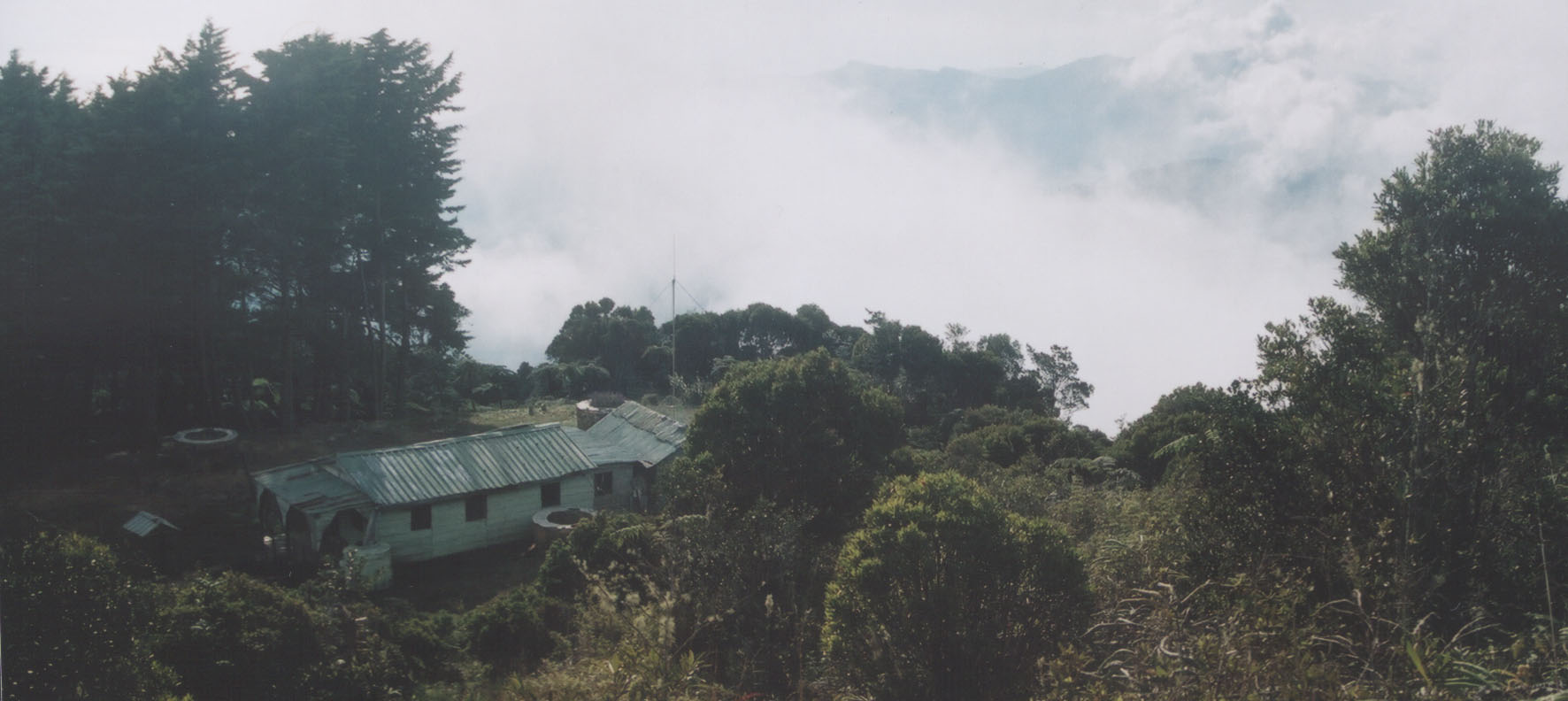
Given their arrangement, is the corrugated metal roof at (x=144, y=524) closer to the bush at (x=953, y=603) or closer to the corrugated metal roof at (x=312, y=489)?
the corrugated metal roof at (x=312, y=489)

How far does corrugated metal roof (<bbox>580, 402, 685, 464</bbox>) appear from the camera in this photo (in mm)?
22844

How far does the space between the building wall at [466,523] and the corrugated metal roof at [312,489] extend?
80cm

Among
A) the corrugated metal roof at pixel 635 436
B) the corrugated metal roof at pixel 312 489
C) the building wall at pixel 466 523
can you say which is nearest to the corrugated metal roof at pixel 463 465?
the corrugated metal roof at pixel 312 489

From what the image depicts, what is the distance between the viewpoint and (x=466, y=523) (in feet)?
62.4

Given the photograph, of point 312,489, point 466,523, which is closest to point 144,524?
point 312,489

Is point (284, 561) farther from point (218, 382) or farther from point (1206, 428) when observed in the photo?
point (1206, 428)

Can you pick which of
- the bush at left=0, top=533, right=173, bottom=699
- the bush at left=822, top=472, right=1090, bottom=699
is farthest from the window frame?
the bush at left=822, top=472, right=1090, bottom=699

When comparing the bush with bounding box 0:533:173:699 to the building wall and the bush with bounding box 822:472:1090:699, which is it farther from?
the building wall

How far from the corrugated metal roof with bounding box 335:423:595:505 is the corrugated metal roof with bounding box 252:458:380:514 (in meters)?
0.24

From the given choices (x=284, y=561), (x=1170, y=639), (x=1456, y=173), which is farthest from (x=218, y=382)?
(x=1456, y=173)

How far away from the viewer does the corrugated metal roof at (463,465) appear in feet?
59.3

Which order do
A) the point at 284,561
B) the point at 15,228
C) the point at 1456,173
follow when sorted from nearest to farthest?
the point at 1456,173 < the point at 284,561 < the point at 15,228

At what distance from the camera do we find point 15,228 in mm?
20578

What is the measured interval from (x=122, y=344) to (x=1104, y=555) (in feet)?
88.6
